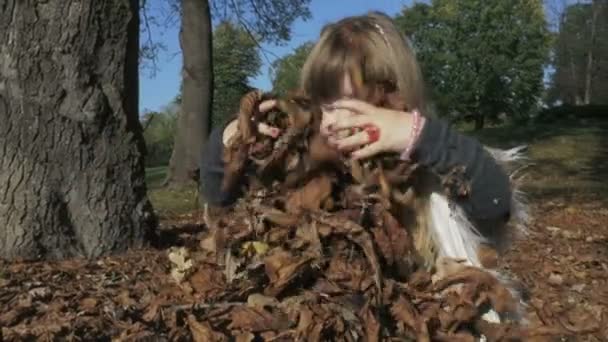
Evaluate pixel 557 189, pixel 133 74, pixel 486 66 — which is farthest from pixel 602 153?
pixel 486 66

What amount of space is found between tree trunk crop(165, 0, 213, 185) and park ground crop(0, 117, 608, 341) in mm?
1206

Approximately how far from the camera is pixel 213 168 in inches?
93.4

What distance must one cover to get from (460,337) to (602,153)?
630 inches

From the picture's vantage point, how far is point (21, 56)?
15.7ft

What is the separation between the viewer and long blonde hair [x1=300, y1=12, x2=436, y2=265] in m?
2.26

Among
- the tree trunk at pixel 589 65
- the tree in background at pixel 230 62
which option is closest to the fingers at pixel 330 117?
the tree in background at pixel 230 62

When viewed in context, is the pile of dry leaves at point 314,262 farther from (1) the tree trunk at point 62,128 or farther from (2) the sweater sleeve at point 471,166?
(1) the tree trunk at point 62,128

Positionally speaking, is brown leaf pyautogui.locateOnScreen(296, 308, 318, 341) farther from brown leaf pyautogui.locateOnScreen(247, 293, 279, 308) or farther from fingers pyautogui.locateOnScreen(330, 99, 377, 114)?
fingers pyautogui.locateOnScreen(330, 99, 377, 114)

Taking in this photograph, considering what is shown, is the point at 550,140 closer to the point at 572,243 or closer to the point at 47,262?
the point at 572,243

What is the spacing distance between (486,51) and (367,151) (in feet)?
216

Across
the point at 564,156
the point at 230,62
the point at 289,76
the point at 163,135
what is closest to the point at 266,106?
the point at 289,76

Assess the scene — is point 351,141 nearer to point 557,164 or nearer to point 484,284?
point 484,284

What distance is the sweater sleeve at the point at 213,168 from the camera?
2.31 m

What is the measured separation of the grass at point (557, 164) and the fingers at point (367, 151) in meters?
5.73
